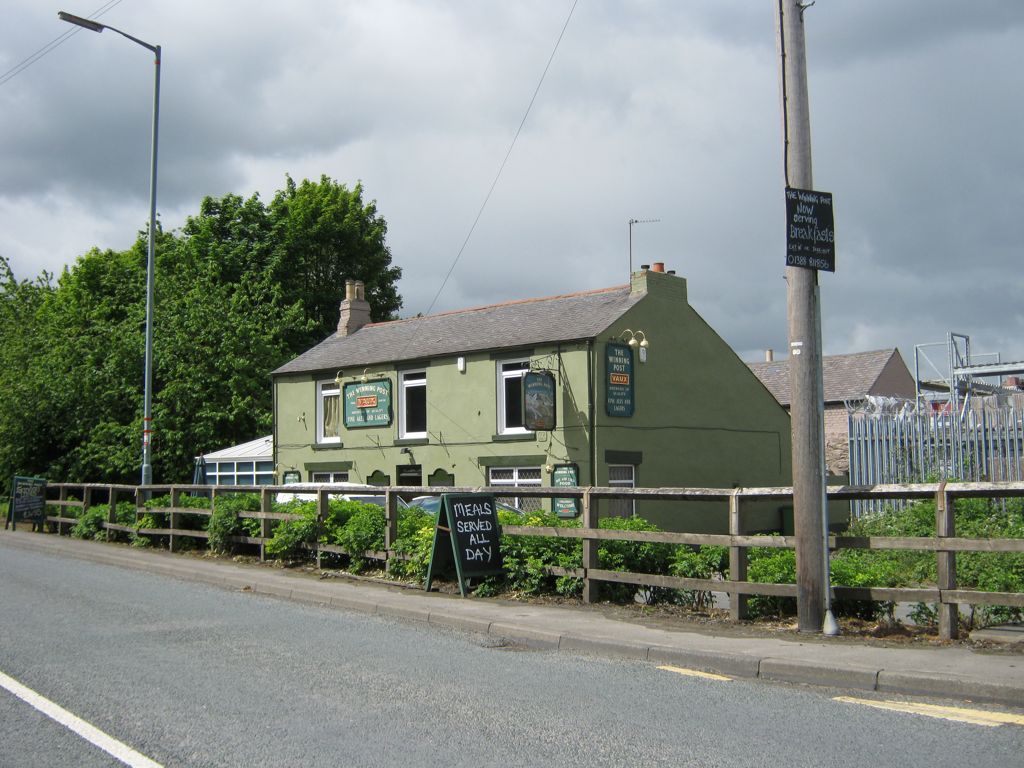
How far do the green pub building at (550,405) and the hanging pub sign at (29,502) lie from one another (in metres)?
7.76

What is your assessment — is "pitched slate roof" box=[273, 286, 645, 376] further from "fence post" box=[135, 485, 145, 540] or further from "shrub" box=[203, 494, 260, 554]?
"shrub" box=[203, 494, 260, 554]

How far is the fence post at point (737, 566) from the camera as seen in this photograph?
941cm

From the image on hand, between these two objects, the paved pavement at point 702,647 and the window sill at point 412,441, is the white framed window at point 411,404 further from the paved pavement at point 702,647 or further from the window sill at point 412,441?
the paved pavement at point 702,647

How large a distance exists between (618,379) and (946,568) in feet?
55.1

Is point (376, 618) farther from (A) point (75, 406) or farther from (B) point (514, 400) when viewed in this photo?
(A) point (75, 406)

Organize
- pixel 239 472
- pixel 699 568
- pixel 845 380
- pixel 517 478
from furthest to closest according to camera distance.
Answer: pixel 845 380, pixel 239 472, pixel 517 478, pixel 699 568

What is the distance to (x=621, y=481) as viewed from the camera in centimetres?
2536

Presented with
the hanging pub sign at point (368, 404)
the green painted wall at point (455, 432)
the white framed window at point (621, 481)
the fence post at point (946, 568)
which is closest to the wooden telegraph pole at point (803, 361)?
the fence post at point (946, 568)

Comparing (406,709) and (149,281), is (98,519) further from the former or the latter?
(406,709)

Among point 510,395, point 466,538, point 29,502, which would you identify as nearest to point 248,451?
point 29,502

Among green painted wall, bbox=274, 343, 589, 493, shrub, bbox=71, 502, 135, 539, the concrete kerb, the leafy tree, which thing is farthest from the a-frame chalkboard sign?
the leafy tree

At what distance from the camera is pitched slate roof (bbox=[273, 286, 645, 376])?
25422 mm

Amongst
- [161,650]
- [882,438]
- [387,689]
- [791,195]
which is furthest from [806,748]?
[882,438]

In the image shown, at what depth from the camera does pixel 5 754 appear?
5.60 meters
